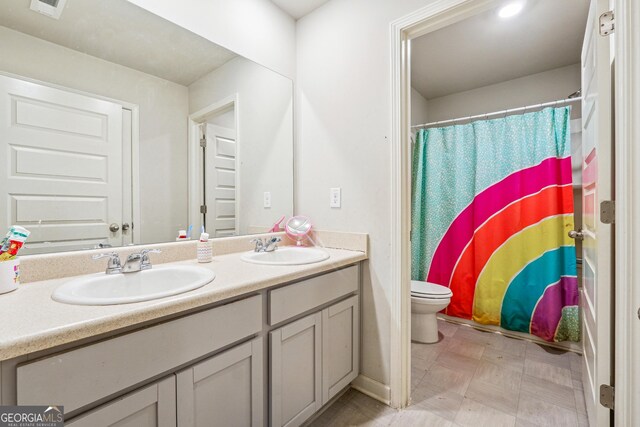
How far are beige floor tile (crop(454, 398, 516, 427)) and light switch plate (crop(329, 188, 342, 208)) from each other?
4.17 ft

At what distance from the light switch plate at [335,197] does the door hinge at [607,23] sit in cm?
126

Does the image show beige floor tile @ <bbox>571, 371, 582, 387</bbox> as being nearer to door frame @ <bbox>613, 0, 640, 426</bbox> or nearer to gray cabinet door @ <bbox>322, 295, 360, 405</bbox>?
door frame @ <bbox>613, 0, 640, 426</bbox>

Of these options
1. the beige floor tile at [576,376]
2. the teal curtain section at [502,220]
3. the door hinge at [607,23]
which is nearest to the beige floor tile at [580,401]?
the beige floor tile at [576,376]

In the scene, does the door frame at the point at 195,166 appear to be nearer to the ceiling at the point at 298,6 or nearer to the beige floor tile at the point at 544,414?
the ceiling at the point at 298,6

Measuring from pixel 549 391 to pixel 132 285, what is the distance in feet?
7.32

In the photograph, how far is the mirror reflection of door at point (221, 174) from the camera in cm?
160

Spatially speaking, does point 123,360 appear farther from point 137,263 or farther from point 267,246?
point 267,246

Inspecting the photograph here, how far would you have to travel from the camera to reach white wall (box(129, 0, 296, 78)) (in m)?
1.43

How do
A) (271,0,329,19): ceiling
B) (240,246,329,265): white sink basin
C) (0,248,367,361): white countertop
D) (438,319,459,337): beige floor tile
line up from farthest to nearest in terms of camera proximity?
(438,319,459,337): beige floor tile, (271,0,329,19): ceiling, (240,246,329,265): white sink basin, (0,248,367,361): white countertop

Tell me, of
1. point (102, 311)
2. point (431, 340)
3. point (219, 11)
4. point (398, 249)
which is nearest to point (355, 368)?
point (398, 249)

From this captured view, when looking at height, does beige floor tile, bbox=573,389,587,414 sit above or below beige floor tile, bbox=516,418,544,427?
above

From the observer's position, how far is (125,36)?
129 cm

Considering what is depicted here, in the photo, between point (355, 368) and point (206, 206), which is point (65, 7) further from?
point (355, 368)

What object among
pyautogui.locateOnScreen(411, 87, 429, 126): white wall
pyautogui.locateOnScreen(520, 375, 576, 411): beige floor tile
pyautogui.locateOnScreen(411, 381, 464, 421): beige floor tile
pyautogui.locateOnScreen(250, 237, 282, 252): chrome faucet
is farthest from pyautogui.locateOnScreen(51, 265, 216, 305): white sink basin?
pyautogui.locateOnScreen(411, 87, 429, 126): white wall
